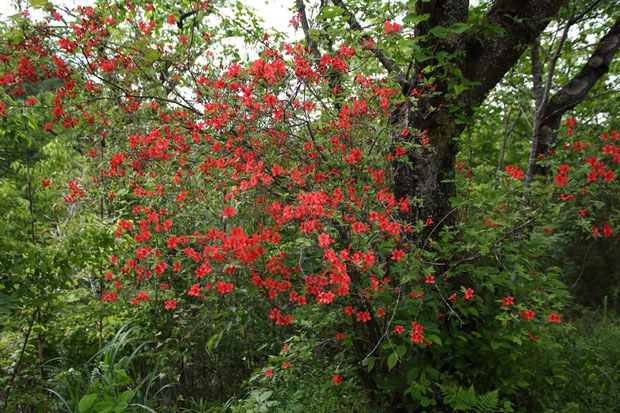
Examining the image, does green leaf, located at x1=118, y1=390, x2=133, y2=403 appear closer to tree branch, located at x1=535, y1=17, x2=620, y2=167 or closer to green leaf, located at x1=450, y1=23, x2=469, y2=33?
green leaf, located at x1=450, y1=23, x2=469, y2=33

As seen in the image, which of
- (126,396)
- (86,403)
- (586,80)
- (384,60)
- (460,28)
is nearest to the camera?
(86,403)

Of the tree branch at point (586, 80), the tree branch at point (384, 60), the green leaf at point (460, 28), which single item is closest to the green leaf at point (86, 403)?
the tree branch at point (384, 60)

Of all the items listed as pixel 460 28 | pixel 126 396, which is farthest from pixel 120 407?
pixel 460 28

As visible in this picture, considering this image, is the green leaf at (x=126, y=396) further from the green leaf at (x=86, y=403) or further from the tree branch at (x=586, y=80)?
the tree branch at (x=586, y=80)

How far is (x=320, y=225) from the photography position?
223cm

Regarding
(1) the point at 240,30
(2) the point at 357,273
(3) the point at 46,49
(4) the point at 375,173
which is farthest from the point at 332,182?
(1) the point at 240,30

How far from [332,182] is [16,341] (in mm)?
3235

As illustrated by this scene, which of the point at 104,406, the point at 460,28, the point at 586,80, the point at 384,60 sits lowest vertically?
the point at 104,406

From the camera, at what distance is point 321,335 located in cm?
322

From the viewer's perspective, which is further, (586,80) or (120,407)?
(586,80)

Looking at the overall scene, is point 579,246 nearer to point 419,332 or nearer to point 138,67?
point 419,332

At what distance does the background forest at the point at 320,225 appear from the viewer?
2.42 meters

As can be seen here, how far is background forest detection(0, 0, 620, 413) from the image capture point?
2.42 metres

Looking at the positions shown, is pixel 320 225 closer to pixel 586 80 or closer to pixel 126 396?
pixel 126 396
